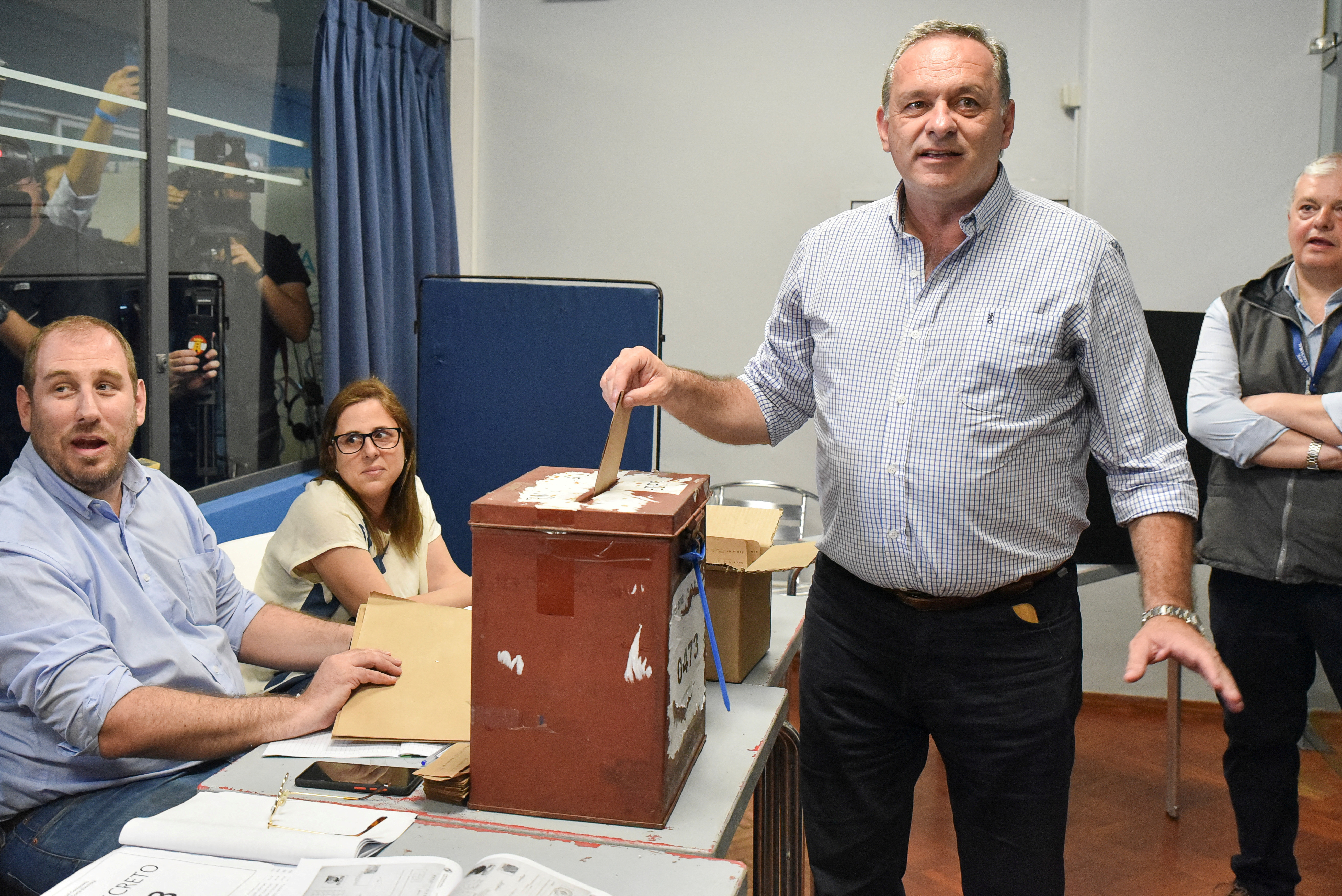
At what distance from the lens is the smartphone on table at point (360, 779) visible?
133 centimetres

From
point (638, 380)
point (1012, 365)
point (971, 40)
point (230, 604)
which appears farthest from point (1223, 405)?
point (230, 604)

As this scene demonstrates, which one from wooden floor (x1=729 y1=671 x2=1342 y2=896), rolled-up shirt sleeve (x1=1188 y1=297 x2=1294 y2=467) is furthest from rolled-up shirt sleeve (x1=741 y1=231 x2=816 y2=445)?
wooden floor (x1=729 y1=671 x2=1342 y2=896)

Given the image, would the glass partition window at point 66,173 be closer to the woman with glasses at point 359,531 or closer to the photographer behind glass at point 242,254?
the photographer behind glass at point 242,254

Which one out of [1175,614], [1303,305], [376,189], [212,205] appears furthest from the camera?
[376,189]

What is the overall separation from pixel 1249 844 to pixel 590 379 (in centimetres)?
202

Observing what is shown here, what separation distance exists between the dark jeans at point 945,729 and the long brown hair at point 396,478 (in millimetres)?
1197

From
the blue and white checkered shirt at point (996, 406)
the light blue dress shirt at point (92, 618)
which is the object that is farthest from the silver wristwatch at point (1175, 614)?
the light blue dress shirt at point (92, 618)

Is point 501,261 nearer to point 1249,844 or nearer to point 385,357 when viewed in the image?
point 385,357

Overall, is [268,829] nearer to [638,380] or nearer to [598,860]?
[598,860]

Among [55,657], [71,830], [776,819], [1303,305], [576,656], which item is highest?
[1303,305]

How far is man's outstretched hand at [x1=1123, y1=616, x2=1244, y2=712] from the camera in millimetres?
1252

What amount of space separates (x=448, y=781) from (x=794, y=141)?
356cm

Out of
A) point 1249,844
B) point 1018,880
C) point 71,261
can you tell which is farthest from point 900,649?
point 71,261

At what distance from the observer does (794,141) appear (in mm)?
4352
